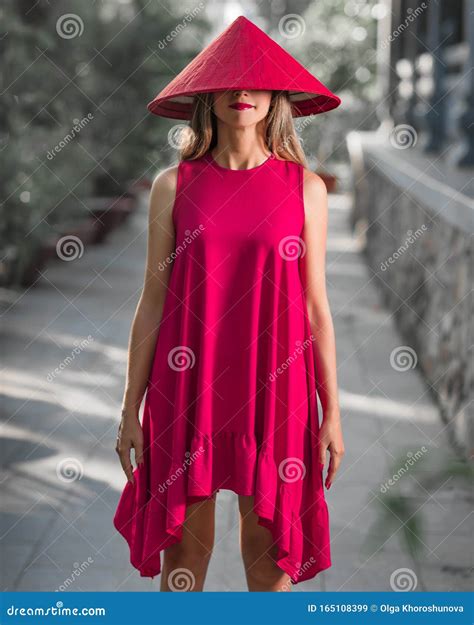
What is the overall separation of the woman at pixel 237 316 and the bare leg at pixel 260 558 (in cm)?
5

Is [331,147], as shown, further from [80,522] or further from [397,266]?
[80,522]

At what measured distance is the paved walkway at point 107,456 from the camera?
156 inches

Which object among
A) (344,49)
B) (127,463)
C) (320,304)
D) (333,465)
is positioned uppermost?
(320,304)

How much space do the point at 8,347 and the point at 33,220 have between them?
178cm

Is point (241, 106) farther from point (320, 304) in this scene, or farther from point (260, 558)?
point (260, 558)

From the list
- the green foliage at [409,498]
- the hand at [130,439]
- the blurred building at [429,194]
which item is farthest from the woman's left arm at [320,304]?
the blurred building at [429,194]

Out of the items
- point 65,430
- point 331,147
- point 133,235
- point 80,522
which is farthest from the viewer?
point 331,147

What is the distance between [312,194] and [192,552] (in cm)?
94

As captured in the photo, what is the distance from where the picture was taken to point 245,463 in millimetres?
2500

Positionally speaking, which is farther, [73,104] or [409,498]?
[73,104]

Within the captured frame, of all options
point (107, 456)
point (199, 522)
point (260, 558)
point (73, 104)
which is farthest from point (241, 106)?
point (73, 104)

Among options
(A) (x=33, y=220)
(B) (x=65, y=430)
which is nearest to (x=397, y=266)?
(A) (x=33, y=220)

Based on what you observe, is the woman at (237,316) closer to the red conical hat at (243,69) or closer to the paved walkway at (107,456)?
the red conical hat at (243,69)

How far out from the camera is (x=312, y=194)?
2525 millimetres
